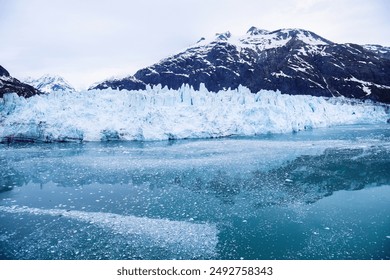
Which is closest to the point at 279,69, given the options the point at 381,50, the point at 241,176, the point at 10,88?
the point at 381,50

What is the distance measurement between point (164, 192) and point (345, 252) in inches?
216

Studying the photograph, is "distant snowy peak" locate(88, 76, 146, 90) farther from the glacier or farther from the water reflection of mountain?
the water reflection of mountain

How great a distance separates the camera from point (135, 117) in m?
23.2

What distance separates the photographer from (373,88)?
75.1 meters

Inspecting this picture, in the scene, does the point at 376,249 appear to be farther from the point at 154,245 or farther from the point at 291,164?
the point at 291,164

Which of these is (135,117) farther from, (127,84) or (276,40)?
(276,40)

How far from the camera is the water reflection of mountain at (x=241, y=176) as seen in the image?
920cm

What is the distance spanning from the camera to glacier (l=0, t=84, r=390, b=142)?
883 inches

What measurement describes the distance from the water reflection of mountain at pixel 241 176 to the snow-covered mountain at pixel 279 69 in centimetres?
6815

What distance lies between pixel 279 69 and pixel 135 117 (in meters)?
73.3

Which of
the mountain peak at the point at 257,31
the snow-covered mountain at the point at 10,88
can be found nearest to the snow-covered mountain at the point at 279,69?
the mountain peak at the point at 257,31

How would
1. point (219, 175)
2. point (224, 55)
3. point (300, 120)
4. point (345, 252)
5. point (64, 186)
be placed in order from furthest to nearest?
point (224, 55) → point (300, 120) → point (219, 175) → point (64, 186) → point (345, 252)

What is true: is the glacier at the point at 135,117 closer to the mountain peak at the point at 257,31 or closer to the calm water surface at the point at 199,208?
the calm water surface at the point at 199,208

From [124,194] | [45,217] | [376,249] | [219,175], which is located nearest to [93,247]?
[45,217]
